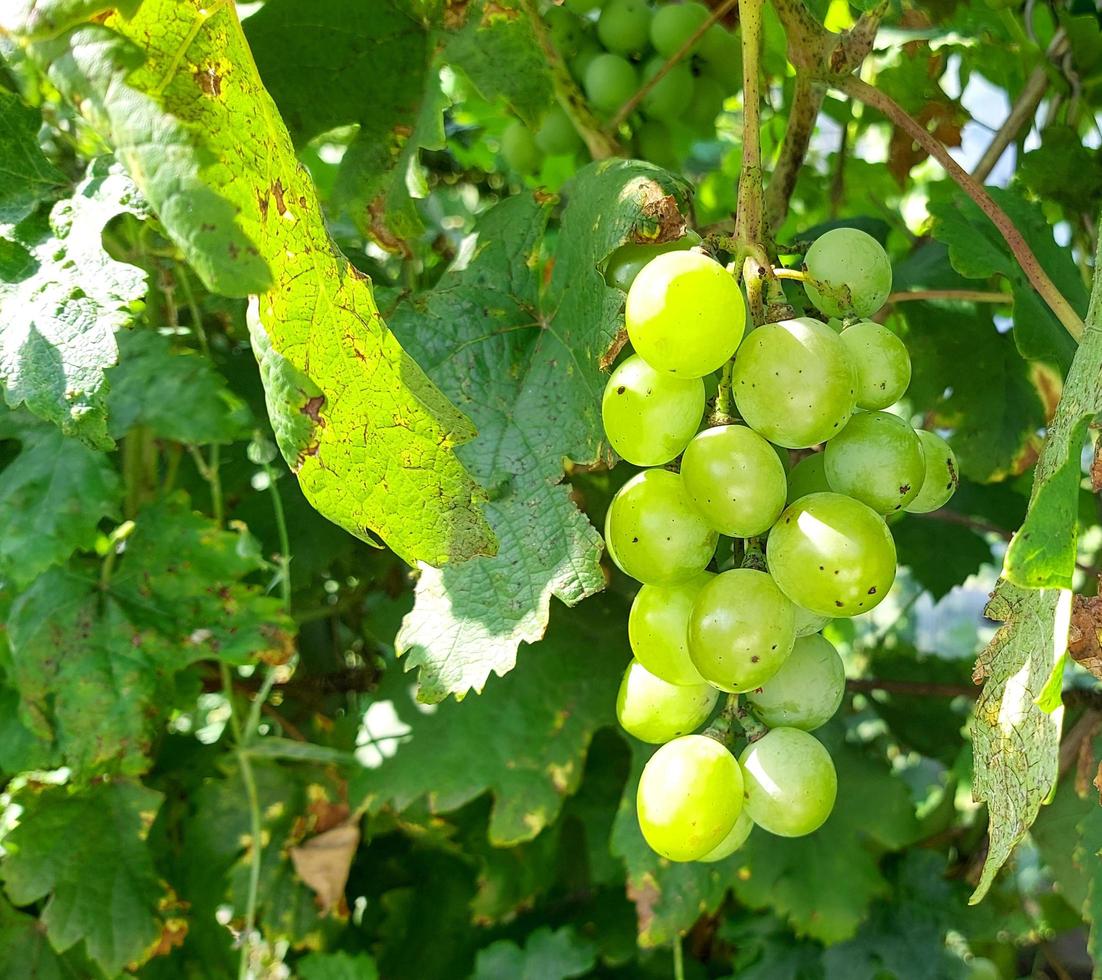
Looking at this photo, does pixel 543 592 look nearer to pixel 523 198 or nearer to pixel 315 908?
pixel 523 198

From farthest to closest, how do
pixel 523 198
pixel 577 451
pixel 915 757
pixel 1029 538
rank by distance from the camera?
pixel 915 757, pixel 523 198, pixel 577 451, pixel 1029 538

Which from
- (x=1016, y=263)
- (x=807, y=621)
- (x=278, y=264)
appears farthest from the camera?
(x=1016, y=263)

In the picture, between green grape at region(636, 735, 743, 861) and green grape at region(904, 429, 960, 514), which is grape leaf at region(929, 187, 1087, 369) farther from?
green grape at region(636, 735, 743, 861)

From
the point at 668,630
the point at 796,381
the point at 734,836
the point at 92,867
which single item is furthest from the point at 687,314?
the point at 92,867

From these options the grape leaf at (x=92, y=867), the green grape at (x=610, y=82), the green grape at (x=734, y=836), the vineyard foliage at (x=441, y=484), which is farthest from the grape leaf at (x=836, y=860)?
the green grape at (x=610, y=82)

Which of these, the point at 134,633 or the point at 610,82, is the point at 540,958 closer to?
the point at 134,633

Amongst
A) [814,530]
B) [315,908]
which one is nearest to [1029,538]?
[814,530]

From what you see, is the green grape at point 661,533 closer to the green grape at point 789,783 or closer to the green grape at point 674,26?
the green grape at point 789,783
